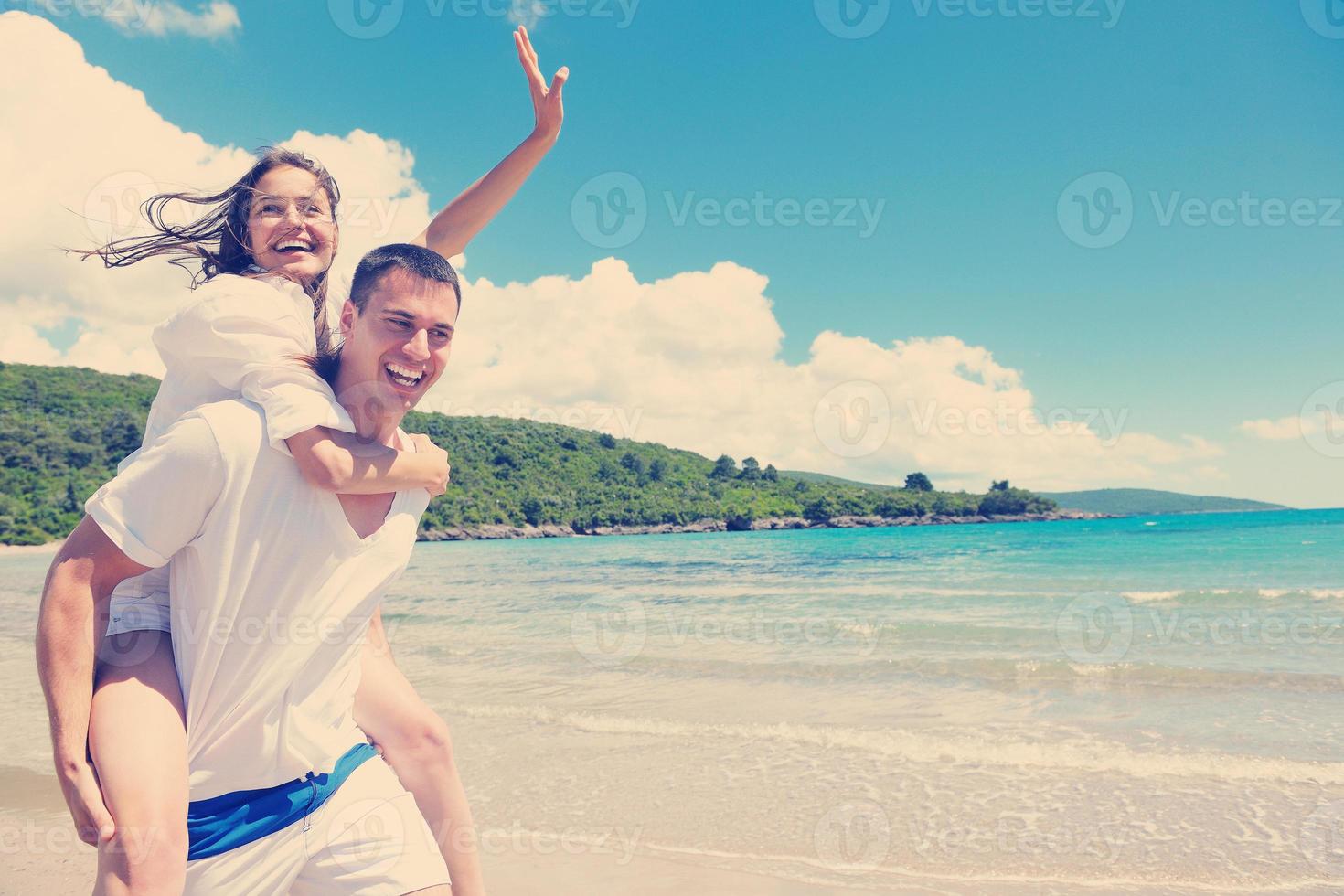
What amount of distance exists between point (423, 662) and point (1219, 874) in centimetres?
851

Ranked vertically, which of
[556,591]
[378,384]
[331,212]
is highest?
[331,212]

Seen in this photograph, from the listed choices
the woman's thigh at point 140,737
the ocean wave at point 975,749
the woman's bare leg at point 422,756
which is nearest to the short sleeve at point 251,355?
the woman's thigh at point 140,737

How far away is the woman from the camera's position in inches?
54.7

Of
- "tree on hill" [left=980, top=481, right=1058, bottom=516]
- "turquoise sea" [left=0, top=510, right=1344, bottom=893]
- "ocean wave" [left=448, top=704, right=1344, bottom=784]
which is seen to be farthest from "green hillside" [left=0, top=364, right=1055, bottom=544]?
"ocean wave" [left=448, top=704, right=1344, bottom=784]

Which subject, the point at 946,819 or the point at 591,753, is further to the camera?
the point at 591,753

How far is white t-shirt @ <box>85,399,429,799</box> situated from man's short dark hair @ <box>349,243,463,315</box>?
1.14 feet

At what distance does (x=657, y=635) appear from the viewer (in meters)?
11.6

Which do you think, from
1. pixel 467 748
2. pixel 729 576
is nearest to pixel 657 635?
pixel 467 748

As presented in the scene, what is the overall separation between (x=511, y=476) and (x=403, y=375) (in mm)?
66375

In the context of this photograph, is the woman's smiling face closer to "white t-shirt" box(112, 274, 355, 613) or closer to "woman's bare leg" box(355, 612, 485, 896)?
"white t-shirt" box(112, 274, 355, 613)

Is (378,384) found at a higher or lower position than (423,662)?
higher

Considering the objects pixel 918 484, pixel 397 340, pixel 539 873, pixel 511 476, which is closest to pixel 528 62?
pixel 397 340

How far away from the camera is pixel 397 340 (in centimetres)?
168

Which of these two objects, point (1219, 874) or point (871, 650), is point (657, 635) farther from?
point (1219, 874)
